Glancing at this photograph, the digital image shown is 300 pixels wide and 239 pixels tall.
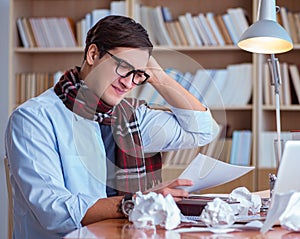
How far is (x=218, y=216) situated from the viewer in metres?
1.40

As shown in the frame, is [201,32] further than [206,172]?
Yes

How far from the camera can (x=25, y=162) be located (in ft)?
5.69

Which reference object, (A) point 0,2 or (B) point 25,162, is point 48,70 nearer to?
(A) point 0,2

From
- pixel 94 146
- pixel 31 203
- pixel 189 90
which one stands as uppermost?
pixel 189 90

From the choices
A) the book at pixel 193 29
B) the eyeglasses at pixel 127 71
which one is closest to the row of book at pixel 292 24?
the book at pixel 193 29

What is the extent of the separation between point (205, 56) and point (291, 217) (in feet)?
8.73

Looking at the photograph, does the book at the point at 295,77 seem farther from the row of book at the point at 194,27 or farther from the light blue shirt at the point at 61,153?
the light blue shirt at the point at 61,153

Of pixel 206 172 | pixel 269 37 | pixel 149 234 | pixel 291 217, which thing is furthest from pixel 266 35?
pixel 149 234

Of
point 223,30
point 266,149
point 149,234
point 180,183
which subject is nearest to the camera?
point 149,234

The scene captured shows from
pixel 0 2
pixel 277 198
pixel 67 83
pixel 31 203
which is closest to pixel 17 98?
pixel 0 2

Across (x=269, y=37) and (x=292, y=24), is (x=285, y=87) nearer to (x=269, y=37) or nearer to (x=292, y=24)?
(x=292, y=24)

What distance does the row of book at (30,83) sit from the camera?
4.04 meters

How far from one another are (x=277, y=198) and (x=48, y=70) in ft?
10.1

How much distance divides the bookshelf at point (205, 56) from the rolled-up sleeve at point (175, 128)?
1.64 metres
